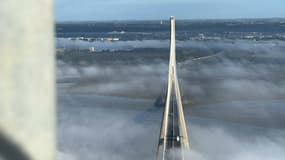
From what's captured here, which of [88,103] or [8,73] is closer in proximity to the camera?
[8,73]

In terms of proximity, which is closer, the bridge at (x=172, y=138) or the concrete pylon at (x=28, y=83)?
the concrete pylon at (x=28, y=83)

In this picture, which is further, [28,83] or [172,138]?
[172,138]

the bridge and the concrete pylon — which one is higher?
the concrete pylon

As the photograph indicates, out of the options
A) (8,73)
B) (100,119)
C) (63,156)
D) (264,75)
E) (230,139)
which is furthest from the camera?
(264,75)

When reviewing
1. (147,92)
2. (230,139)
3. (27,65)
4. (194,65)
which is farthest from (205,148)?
(194,65)

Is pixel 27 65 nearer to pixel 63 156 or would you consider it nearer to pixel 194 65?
pixel 63 156

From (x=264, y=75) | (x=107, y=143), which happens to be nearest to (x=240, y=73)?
(x=264, y=75)

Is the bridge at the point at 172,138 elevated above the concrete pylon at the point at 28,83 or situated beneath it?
situated beneath

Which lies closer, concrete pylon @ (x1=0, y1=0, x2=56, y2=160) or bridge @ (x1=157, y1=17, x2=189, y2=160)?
concrete pylon @ (x1=0, y1=0, x2=56, y2=160)

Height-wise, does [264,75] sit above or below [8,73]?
below

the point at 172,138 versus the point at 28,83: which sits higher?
the point at 28,83

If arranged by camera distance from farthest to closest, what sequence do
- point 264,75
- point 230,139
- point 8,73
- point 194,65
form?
1. point 194,65
2. point 264,75
3. point 230,139
4. point 8,73
